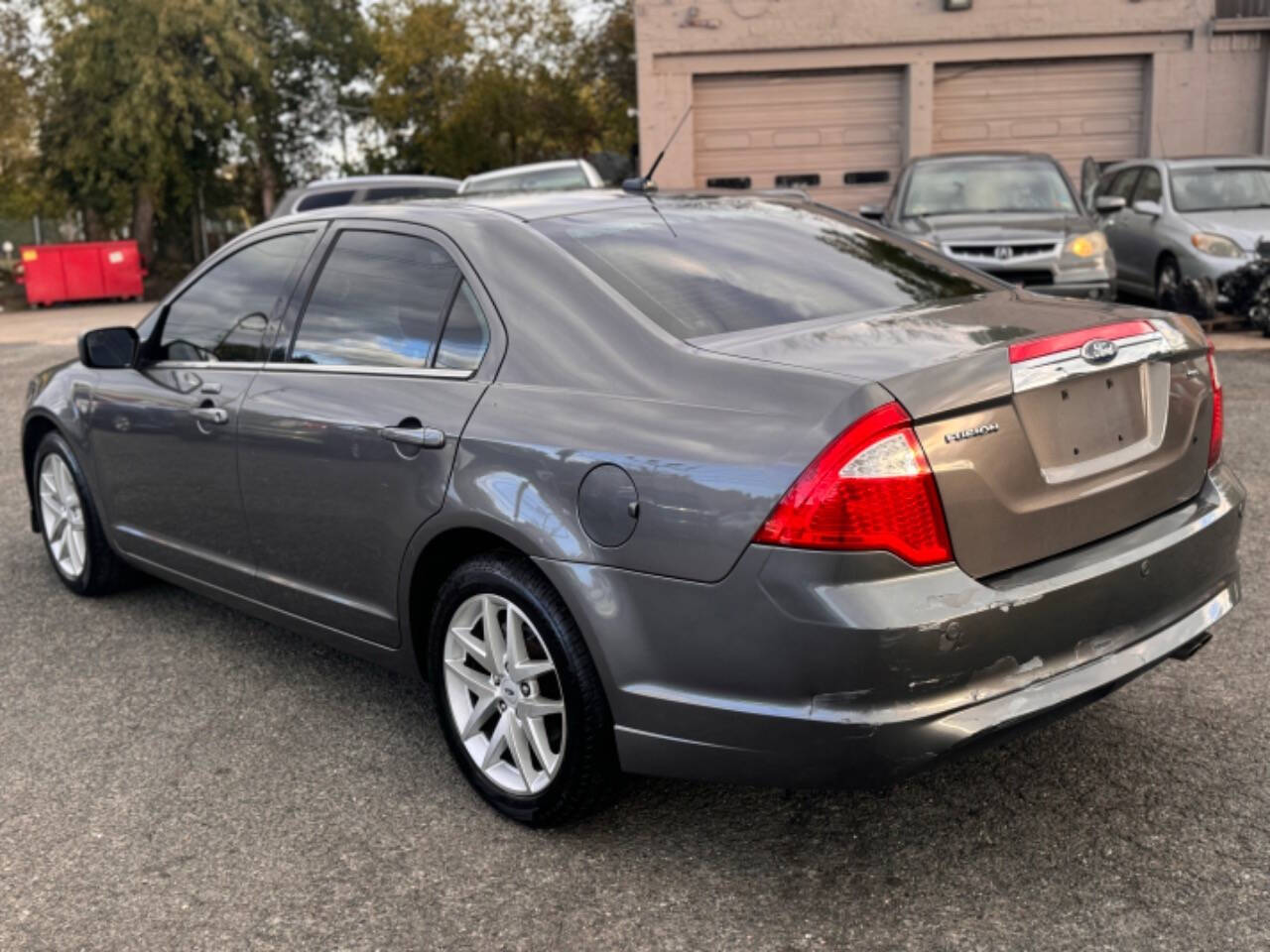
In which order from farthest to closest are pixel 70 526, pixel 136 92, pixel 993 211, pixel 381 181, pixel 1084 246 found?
pixel 136 92, pixel 381 181, pixel 993 211, pixel 1084 246, pixel 70 526

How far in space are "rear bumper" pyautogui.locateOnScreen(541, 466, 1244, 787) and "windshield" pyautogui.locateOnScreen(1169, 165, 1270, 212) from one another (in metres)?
12.0

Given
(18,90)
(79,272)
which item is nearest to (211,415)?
(79,272)

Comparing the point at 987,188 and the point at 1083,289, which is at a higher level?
the point at 987,188

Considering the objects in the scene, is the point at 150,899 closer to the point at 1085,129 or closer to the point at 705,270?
the point at 705,270

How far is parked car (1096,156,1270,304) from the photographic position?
1321 centimetres

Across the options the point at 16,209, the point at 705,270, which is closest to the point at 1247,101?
the point at 705,270

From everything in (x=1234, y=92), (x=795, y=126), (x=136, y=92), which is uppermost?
(x=136, y=92)

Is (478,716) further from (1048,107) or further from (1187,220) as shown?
(1048,107)

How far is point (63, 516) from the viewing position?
5.75 meters

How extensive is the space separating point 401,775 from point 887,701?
1.61m

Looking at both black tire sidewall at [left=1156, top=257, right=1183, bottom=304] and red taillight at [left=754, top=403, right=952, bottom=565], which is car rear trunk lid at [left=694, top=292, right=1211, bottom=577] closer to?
red taillight at [left=754, top=403, right=952, bottom=565]

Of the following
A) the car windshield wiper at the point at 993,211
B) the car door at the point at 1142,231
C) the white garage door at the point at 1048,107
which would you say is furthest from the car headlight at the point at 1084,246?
the white garage door at the point at 1048,107

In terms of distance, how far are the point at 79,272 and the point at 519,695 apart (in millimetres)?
28068

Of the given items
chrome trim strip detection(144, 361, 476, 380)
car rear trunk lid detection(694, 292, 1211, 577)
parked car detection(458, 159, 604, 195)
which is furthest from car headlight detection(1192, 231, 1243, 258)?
chrome trim strip detection(144, 361, 476, 380)
